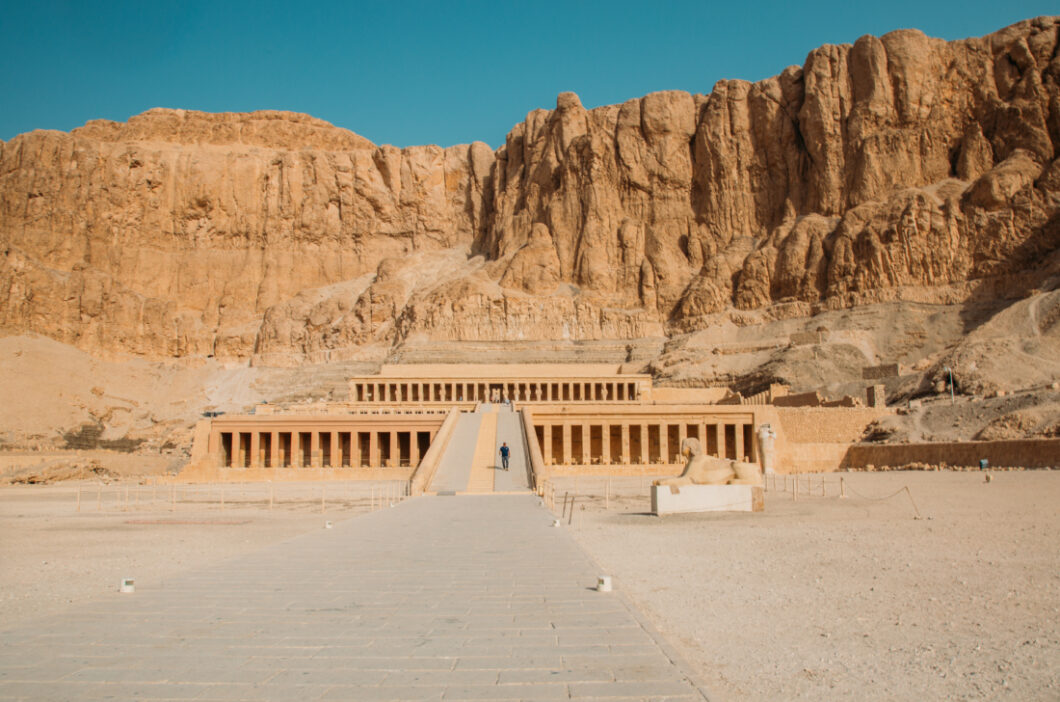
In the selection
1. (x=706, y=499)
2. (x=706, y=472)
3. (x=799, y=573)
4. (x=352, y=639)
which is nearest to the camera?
(x=352, y=639)

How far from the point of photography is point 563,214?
10500 centimetres

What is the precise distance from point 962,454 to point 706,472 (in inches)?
741

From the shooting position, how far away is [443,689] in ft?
19.9

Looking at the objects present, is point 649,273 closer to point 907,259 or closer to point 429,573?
point 907,259

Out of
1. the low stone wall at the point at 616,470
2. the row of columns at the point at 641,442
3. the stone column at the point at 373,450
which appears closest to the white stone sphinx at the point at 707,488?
the low stone wall at the point at 616,470

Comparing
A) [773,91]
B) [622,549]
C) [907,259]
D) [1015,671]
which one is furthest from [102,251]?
[1015,671]

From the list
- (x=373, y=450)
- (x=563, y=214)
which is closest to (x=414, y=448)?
(x=373, y=450)

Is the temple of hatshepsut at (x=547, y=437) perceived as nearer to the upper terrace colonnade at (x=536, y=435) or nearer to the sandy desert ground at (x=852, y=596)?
the upper terrace colonnade at (x=536, y=435)

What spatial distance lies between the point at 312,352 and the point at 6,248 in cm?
3784

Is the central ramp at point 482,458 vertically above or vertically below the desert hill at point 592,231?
below

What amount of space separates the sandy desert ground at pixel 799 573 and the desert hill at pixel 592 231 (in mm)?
45597

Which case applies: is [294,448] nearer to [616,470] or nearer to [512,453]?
[512,453]

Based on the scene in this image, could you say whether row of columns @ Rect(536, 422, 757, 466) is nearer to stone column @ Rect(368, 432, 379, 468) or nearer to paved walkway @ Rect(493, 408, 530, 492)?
paved walkway @ Rect(493, 408, 530, 492)

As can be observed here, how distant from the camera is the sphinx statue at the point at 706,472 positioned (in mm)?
22234
